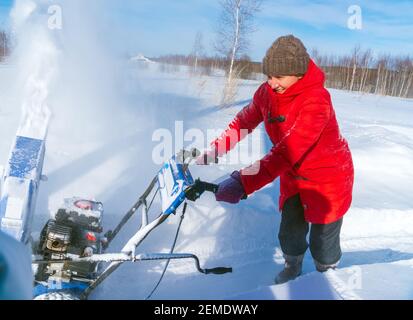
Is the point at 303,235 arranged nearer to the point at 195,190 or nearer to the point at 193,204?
the point at 195,190

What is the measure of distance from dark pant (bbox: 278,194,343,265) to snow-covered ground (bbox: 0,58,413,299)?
20 centimetres

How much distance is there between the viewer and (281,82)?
2.70m

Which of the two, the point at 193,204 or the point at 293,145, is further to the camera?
the point at 193,204

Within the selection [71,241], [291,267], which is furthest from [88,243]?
[291,267]

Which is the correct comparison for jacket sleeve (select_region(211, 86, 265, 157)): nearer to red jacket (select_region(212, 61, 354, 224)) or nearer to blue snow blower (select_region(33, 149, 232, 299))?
red jacket (select_region(212, 61, 354, 224))

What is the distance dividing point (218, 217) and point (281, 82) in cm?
229

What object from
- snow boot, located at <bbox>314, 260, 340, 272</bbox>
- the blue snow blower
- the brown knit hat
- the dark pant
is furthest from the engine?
the brown knit hat

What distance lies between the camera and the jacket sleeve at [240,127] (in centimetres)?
324

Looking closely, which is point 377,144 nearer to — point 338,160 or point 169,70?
point 338,160

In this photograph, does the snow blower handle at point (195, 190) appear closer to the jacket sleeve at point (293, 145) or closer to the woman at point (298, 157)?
the woman at point (298, 157)

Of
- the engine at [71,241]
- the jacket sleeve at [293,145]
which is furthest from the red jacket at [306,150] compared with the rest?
the engine at [71,241]

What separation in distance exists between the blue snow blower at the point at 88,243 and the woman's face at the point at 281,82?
0.75 m

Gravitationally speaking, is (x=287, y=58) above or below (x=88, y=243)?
above

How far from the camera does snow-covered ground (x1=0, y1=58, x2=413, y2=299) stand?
97.7 inches
